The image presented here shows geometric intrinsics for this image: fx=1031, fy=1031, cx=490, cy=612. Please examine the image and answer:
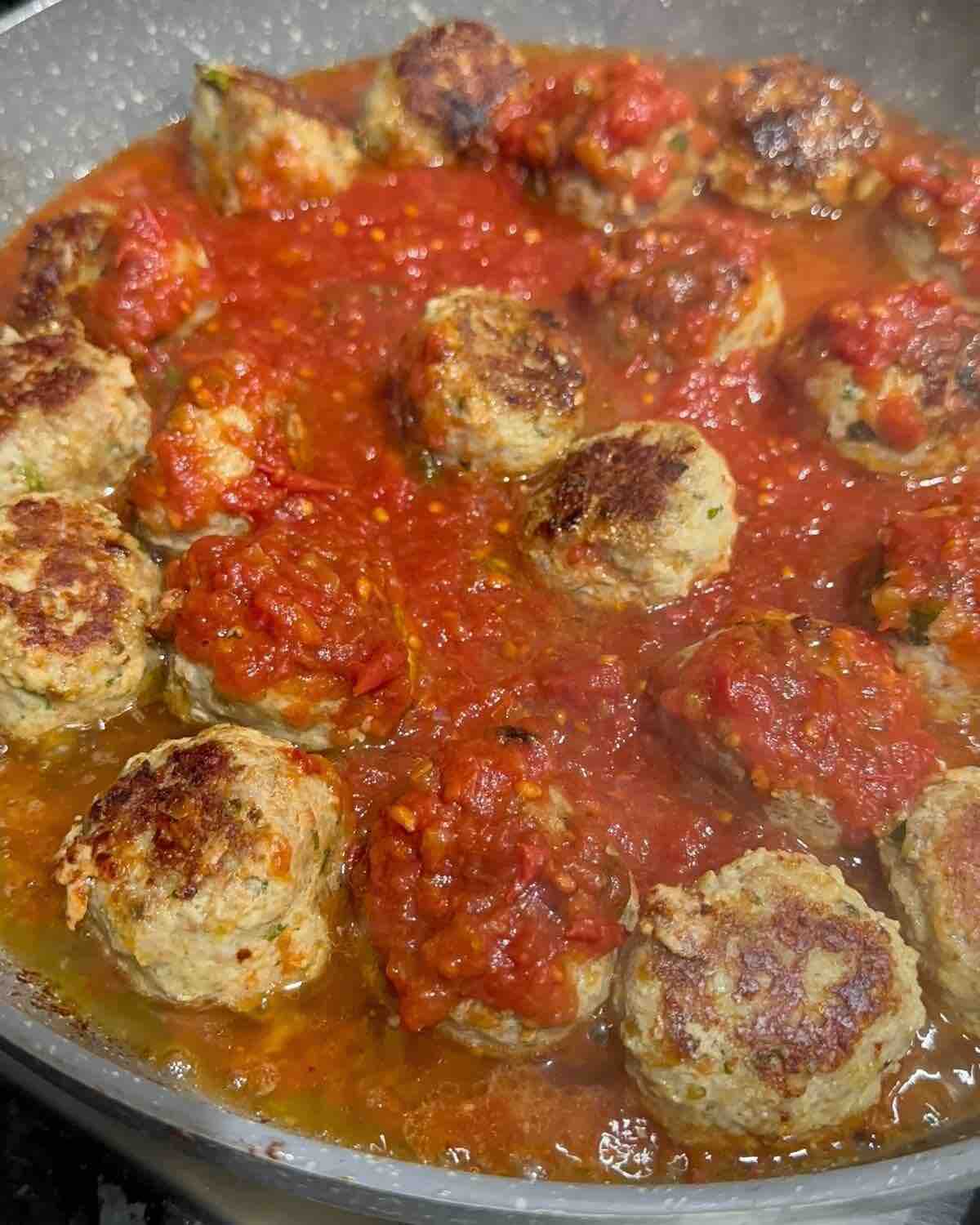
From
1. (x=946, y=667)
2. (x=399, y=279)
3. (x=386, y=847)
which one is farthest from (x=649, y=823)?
(x=399, y=279)

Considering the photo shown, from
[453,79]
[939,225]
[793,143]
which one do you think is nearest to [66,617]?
[453,79]

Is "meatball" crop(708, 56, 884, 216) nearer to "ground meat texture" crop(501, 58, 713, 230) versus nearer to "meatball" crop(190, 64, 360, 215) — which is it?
"ground meat texture" crop(501, 58, 713, 230)

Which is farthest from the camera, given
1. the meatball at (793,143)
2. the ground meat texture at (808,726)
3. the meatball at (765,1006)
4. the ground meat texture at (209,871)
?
the meatball at (793,143)

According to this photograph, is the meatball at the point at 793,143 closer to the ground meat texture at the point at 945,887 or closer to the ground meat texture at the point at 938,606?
the ground meat texture at the point at 938,606

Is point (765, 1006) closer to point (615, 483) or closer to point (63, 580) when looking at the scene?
point (615, 483)

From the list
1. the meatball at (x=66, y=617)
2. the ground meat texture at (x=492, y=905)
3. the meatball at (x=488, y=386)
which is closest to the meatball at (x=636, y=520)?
the meatball at (x=488, y=386)

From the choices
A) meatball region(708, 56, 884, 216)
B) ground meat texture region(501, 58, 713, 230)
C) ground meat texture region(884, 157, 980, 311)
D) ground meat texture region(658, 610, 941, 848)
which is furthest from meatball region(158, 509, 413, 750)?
ground meat texture region(884, 157, 980, 311)
